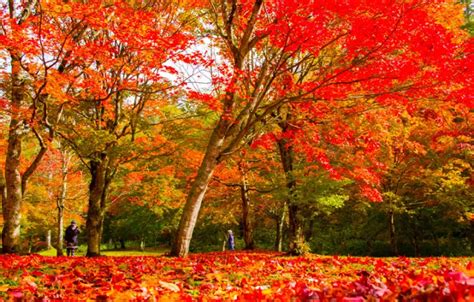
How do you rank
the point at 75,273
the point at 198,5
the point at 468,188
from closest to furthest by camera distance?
the point at 75,273
the point at 198,5
the point at 468,188

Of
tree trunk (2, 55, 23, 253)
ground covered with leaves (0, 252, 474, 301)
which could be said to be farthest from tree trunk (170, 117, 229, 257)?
tree trunk (2, 55, 23, 253)

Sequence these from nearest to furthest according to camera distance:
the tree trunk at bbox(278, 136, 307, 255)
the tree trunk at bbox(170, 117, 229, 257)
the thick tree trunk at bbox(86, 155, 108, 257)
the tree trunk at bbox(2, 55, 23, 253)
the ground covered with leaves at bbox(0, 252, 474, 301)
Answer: the ground covered with leaves at bbox(0, 252, 474, 301) → the tree trunk at bbox(170, 117, 229, 257) → the tree trunk at bbox(2, 55, 23, 253) → the tree trunk at bbox(278, 136, 307, 255) → the thick tree trunk at bbox(86, 155, 108, 257)

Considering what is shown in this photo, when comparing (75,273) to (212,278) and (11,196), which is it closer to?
(212,278)

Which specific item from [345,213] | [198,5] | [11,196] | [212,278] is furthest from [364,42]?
[345,213]

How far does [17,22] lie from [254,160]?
9.98m

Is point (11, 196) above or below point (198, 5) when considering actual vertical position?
below

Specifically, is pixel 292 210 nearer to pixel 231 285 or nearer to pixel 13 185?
pixel 13 185

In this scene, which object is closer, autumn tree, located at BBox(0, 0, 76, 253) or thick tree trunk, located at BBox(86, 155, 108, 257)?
autumn tree, located at BBox(0, 0, 76, 253)

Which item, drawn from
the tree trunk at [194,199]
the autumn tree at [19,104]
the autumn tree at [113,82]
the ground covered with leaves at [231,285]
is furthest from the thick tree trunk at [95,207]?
the ground covered with leaves at [231,285]

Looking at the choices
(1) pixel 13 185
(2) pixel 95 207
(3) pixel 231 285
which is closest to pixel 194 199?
(3) pixel 231 285

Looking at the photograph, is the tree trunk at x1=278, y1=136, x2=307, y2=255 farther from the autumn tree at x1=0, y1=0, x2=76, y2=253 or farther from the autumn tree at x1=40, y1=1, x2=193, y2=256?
the autumn tree at x1=0, y1=0, x2=76, y2=253

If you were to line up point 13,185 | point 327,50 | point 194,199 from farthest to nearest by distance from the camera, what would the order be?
point 327,50 → point 13,185 → point 194,199

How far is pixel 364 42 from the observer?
29.1 feet

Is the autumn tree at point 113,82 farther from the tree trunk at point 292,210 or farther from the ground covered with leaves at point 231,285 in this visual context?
the ground covered with leaves at point 231,285
